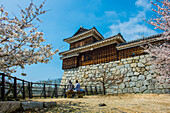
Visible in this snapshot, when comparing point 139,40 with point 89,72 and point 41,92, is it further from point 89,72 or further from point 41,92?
point 41,92

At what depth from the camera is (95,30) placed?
63.4ft

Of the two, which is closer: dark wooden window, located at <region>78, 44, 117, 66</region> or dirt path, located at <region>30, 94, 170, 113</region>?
dirt path, located at <region>30, 94, 170, 113</region>

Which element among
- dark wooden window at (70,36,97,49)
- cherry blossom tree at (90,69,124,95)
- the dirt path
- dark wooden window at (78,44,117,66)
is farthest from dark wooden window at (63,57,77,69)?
the dirt path

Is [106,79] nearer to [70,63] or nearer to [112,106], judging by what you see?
[70,63]

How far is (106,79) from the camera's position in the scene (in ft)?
53.0

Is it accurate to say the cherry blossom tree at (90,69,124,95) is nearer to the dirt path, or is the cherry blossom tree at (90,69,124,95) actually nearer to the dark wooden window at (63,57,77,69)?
the dark wooden window at (63,57,77,69)

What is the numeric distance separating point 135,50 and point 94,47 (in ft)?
19.8

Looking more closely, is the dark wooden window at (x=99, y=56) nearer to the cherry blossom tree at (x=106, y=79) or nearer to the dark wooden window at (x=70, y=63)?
the dark wooden window at (x=70, y=63)

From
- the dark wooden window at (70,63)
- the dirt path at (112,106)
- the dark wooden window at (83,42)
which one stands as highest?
the dark wooden window at (83,42)

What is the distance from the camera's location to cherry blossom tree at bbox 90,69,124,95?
14.9m

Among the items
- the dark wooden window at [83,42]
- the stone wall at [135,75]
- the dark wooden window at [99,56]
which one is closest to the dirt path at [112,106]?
the stone wall at [135,75]

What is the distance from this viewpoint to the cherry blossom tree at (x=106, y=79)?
587 inches

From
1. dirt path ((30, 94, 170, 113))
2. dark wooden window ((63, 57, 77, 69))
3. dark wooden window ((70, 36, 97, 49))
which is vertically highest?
dark wooden window ((70, 36, 97, 49))

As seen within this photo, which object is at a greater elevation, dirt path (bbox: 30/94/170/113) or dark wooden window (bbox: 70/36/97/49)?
dark wooden window (bbox: 70/36/97/49)
